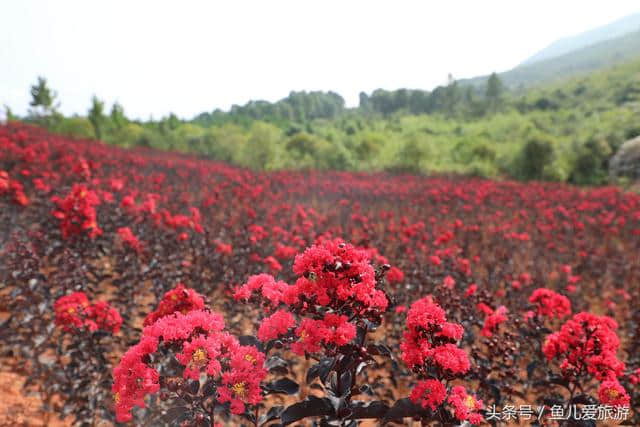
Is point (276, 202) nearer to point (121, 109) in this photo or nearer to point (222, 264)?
point (222, 264)

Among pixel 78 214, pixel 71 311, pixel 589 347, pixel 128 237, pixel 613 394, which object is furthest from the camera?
pixel 78 214

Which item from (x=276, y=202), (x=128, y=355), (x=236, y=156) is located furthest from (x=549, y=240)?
(x=236, y=156)

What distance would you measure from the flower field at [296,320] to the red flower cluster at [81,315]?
0.05 ft

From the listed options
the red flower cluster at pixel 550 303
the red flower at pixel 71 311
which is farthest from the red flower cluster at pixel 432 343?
the red flower at pixel 71 311

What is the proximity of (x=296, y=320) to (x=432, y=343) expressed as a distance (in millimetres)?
1453

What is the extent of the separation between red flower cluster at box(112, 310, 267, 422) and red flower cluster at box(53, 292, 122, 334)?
1.74m

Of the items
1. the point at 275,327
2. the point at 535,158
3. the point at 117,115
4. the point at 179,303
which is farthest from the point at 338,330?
the point at 117,115

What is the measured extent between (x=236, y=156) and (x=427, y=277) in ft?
85.9

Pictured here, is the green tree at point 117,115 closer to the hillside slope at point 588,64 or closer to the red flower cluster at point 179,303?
the red flower cluster at point 179,303

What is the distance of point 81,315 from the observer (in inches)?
127

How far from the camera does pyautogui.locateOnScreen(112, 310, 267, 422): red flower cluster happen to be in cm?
164

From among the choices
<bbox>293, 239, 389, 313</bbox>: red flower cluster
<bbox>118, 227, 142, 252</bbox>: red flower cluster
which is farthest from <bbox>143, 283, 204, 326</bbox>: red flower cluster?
<bbox>118, 227, 142, 252</bbox>: red flower cluster

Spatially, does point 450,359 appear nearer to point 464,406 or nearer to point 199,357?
point 464,406

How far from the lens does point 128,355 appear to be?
1.70m
